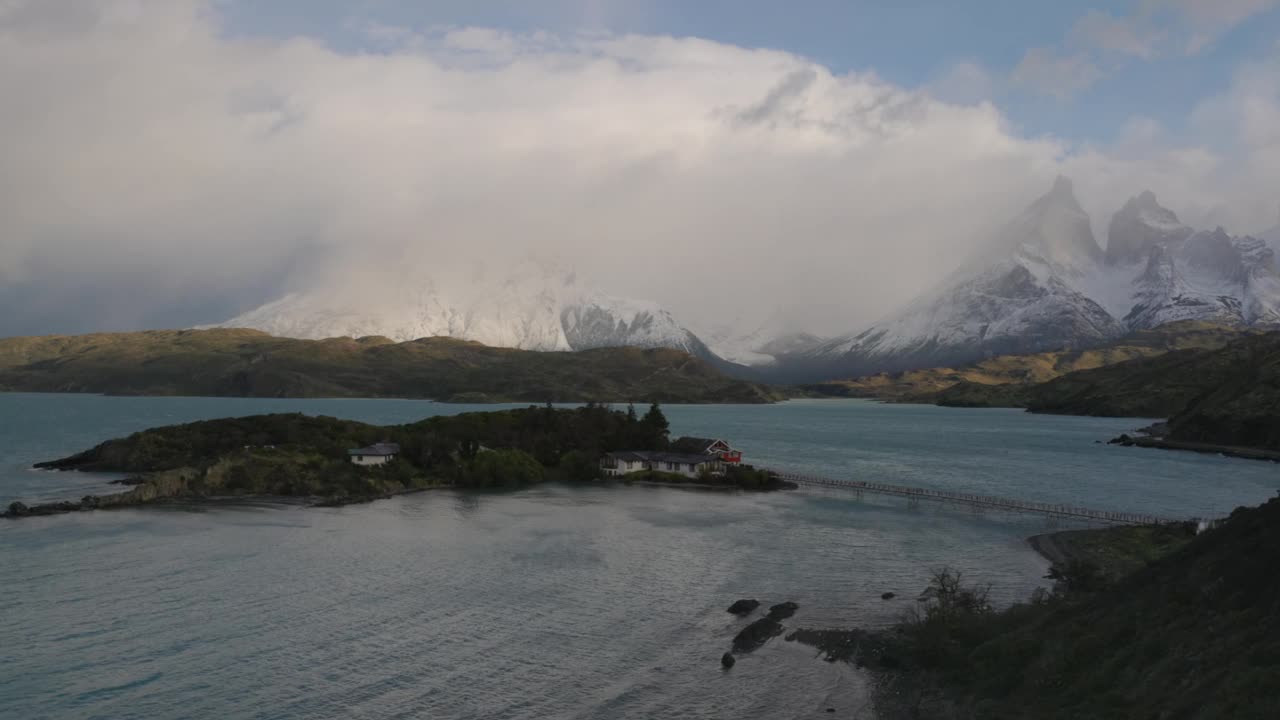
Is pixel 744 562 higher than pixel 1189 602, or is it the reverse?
pixel 1189 602

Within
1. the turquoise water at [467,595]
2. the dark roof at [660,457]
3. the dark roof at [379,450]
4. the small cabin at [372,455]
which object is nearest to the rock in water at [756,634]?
the turquoise water at [467,595]

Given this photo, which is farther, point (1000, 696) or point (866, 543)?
point (866, 543)

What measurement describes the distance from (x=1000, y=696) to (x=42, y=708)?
4039 centimetres

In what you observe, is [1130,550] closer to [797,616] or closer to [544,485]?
[797,616]

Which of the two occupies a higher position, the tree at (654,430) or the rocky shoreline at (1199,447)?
the tree at (654,430)

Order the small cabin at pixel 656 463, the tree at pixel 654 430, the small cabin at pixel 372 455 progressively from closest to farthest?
the small cabin at pixel 372 455 → the small cabin at pixel 656 463 → the tree at pixel 654 430

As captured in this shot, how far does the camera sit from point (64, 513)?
83.8m

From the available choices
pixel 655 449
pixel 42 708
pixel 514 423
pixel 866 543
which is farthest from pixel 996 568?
pixel 514 423

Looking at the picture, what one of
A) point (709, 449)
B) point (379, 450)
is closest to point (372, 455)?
point (379, 450)

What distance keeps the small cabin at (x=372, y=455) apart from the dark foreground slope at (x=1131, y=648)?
85.8 metres

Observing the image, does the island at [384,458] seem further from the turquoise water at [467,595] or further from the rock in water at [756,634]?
the rock in water at [756,634]

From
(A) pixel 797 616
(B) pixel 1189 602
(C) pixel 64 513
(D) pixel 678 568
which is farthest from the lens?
(C) pixel 64 513

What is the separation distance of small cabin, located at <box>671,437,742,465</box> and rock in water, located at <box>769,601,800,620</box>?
70199 millimetres

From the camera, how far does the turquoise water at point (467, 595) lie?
3788 centimetres
